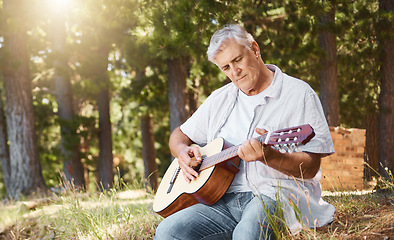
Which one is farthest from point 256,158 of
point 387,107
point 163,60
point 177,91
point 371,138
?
point 371,138

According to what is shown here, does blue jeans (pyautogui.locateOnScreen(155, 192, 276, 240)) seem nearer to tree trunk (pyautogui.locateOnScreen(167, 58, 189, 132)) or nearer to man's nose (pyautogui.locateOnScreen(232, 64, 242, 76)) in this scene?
man's nose (pyautogui.locateOnScreen(232, 64, 242, 76))

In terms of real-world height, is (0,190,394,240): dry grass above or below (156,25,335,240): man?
below

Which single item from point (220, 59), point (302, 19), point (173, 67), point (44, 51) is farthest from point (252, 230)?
point (44, 51)

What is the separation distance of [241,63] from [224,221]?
3.41 feet

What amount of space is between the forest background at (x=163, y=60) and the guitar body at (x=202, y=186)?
2.74 metres

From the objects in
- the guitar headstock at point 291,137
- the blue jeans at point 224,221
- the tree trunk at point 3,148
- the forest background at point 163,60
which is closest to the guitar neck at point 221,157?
the blue jeans at point 224,221

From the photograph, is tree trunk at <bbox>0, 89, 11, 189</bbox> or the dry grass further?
tree trunk at <bbox>0, 89, 11, 189</bbox>

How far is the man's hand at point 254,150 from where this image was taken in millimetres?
2447

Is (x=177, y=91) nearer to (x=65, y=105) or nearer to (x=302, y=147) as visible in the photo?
(x=65, y=105)

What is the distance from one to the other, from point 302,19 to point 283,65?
1146 mm

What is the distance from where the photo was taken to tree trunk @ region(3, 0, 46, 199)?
10172 millimetres

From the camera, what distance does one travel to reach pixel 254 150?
2475 millimetres

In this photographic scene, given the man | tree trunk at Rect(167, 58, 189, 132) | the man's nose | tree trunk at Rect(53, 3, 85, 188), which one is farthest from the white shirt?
tree trunk at Rect(53, 3, 85, 188)

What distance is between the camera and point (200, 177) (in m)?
3.05
